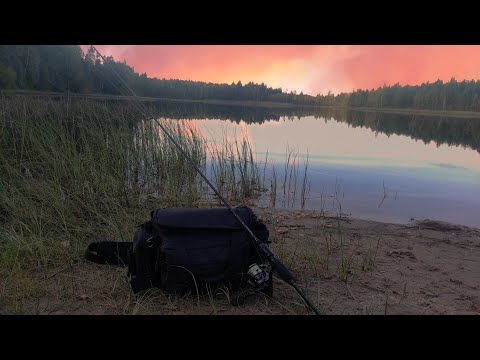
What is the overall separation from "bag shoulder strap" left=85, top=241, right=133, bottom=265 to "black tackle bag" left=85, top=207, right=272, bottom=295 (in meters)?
0.62

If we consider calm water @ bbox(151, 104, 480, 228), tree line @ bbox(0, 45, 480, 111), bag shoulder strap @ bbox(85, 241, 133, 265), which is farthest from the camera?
tree line @ bbox(0, 45, 480, 111)

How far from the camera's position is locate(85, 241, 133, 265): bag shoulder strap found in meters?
3.70

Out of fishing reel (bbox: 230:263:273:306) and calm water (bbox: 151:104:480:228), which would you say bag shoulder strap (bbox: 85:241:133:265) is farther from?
calm water (bbox: 151:104:480:228)

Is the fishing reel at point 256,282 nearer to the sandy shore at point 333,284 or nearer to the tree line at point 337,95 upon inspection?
the sandy shore at point 333,284

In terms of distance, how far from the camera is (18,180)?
5.00m

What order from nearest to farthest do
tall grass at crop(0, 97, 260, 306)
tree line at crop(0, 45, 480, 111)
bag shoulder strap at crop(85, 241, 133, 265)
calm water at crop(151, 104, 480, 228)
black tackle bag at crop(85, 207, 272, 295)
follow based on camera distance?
black tackle bag at crop(85, 207, 272, 295)
bag shoulder strap at crop(85, 241, 133, 265)
tall grass at crop(0, 97, 260, 306)
calm water at crop(151, 104, 480, 228)
tree line at crop(0, 45, 480, 111)

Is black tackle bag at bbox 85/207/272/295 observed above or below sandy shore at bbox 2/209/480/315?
above

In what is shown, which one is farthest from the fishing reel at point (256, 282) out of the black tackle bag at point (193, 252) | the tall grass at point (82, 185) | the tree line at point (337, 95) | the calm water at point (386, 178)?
the tree line at point (337, 95)

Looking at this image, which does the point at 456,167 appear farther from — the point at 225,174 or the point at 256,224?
the point at 256,224

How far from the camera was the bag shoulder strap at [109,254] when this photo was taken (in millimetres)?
3699

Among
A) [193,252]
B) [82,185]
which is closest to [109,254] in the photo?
[193,252]

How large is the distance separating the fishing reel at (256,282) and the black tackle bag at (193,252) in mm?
14

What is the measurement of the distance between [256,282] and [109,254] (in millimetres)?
1532

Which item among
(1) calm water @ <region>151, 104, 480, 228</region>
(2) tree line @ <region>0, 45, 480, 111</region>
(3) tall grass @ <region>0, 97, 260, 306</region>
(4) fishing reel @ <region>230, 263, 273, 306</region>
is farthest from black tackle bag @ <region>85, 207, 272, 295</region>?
(2) tree line @ <region>0, 45, 480, 111</region>
